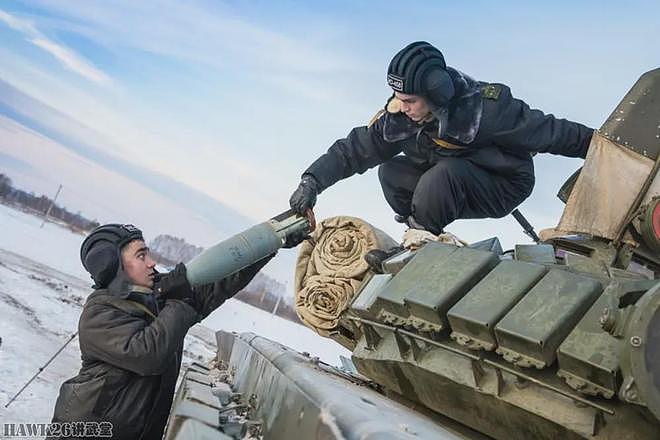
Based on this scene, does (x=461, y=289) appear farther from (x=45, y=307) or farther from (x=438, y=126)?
(x=45, y=307)

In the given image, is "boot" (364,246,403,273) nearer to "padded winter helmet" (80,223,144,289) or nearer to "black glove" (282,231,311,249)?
"black glove" (282,231,311,249)

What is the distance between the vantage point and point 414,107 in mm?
4113

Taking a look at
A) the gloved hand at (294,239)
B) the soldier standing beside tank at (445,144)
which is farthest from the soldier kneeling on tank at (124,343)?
the soldier standing beside tank at (445,144)

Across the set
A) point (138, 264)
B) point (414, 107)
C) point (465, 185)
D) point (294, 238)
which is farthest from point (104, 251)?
point (465, 185)

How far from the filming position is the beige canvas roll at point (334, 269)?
4.59 m

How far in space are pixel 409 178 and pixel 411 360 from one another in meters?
2.33

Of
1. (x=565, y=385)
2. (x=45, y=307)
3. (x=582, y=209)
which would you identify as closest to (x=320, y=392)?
(x=565, y=385)

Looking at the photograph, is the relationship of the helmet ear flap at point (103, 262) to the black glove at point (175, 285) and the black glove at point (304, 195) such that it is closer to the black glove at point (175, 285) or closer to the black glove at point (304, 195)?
the black glove at point (175, 285)

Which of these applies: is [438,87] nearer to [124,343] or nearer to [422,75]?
[422,75]

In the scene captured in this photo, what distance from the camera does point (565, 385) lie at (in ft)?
7.73

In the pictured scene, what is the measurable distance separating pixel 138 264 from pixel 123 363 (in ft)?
1.99

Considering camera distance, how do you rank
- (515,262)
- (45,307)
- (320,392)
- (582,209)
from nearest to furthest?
1. (320,392)
2. (515,262)
3. (582,209)
4. (45,307)

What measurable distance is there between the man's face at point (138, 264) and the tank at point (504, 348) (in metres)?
0.57

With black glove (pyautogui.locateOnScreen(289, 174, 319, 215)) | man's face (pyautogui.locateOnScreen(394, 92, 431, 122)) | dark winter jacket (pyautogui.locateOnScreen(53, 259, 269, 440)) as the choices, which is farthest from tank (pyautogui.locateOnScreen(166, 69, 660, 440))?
black glove (pyautogui.locateOnScreen(289, 174, 319, 215))
